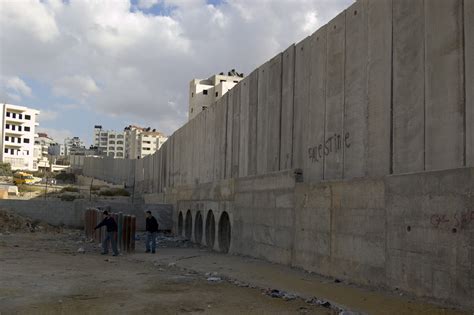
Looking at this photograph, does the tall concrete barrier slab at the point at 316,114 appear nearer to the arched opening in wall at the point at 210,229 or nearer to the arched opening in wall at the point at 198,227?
the arched opening in wall at the point at 210,229

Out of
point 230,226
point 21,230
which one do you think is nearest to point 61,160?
point 21,230

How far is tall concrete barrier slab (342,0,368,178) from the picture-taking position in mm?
10789

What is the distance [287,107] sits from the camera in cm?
1486

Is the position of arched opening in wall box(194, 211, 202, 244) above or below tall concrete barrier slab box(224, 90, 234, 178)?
below

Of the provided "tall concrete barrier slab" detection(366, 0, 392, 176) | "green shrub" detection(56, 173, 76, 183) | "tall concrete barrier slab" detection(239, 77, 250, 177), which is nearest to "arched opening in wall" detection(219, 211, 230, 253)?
"tall concrete barrier slab" detection(239, 77, 250, 177)

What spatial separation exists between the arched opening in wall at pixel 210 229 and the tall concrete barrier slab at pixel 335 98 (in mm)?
9162

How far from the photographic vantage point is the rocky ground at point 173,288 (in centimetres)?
806

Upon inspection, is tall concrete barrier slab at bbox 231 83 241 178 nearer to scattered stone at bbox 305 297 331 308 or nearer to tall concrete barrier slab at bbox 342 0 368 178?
tall concrete barrier slab at bbox 342 0 368 178

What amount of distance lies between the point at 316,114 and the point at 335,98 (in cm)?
101

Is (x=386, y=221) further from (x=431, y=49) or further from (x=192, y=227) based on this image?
(x=192, y=227)

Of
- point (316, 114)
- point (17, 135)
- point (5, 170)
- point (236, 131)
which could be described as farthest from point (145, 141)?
point (316, 114)

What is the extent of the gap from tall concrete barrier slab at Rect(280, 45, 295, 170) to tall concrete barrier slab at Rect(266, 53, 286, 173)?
243 mm

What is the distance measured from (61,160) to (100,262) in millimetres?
131557

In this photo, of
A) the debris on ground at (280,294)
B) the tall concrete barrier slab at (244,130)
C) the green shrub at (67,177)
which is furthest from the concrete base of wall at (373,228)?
the green shrub at (67,177)
